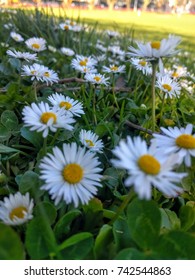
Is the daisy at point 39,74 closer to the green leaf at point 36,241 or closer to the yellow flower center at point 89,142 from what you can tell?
the yellow flower center at point 89,142

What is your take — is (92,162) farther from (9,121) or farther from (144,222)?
(9,121)

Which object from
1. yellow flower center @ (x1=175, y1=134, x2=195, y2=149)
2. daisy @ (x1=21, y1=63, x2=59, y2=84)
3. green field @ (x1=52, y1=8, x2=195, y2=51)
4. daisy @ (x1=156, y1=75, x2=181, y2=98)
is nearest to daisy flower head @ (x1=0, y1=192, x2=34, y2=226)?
yellow flower center @ (x1=175, y1=134, x2=195, y2=149)

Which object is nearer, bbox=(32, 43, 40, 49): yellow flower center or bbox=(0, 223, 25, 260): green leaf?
bbox=(0, 223, 25, 260): green leaf

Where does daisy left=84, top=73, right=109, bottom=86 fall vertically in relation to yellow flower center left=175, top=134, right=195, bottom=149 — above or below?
above

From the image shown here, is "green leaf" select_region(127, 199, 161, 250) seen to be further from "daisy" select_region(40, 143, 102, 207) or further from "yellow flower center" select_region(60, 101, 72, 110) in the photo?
"yellow flower center" select_region(60, 101, 72, 110)

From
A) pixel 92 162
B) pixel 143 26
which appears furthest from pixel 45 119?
pixel 143 26

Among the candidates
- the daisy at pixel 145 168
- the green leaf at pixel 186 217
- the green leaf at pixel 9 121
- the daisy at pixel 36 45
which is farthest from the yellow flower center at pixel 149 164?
the daisy at pixel 36 45
